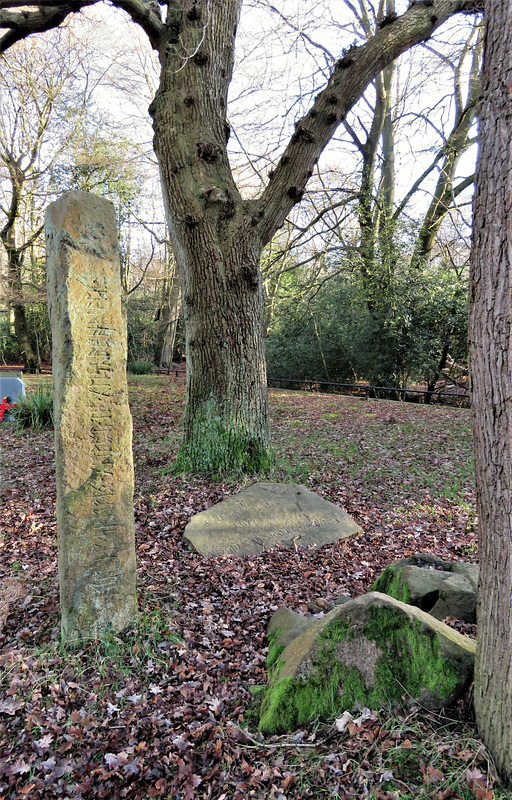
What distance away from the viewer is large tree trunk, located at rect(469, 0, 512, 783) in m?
1.93

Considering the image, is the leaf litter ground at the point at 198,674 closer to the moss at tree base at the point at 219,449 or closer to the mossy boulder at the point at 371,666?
the mossy boulder at the point at 371,666

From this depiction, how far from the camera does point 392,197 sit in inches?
601

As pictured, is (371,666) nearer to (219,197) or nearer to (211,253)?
(211,253)

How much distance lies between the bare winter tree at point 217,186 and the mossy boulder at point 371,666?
3638 mm

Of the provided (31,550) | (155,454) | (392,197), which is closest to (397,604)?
(31,550)

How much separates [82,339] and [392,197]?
573 inches

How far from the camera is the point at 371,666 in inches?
101

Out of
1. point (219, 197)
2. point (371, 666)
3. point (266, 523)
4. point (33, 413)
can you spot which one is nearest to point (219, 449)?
point (266, 523)

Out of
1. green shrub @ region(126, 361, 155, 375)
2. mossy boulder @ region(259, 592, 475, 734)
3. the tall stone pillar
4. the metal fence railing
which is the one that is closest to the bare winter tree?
the tall stone pillar

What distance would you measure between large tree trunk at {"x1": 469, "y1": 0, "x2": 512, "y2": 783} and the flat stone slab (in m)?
2.82

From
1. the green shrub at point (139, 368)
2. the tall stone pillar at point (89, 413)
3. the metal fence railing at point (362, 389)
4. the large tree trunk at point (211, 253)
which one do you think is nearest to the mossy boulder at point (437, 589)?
the tall stone pillar at point (89, 413)

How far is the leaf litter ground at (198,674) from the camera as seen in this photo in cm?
222

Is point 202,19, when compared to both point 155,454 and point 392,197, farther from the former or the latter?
point 392,197

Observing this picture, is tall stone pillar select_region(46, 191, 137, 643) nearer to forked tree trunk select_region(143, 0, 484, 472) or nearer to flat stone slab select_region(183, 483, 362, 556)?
flat stone slab select_region(183, 483, 362, 556)
